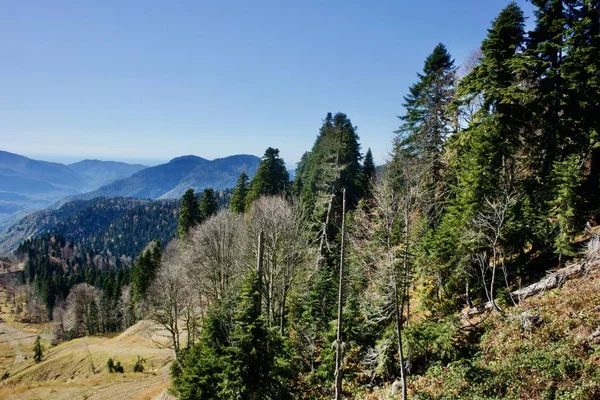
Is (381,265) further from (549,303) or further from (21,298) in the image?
(21,298)

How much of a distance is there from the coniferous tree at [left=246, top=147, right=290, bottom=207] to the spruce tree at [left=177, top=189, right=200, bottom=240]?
363 inches

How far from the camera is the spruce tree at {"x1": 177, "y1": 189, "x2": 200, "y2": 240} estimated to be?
48688 millimetres

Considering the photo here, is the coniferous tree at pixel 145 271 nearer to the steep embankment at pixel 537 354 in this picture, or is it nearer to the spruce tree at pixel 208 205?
the spruce tree at pixel 208 205

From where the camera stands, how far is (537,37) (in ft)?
75.9

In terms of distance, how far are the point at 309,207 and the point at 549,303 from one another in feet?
80.8

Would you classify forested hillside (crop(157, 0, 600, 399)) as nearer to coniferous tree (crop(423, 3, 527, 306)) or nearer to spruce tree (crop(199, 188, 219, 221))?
coniferous tree (crop(423, 3, 527, 306))

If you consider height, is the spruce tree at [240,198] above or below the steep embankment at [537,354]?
above

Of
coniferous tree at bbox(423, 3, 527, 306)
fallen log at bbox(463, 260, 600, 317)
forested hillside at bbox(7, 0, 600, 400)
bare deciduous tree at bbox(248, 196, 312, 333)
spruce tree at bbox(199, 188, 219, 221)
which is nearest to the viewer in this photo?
forested hillside at bbox(7, 0, 600, 400)

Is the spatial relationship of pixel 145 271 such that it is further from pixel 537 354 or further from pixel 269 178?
pixel 537 354

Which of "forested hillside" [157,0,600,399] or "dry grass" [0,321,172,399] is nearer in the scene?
"forested hillside" [157,0,600,399]

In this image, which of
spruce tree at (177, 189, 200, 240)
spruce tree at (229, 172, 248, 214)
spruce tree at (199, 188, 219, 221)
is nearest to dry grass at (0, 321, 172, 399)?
spruce tree at (177, 189, 200, 240)

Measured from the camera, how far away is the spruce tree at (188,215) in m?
48.7

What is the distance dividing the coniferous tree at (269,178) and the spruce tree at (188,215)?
921 centimetres

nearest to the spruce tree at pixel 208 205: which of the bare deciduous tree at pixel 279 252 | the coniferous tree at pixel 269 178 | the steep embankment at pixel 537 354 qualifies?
the coniferous tree at pixel 269 178
